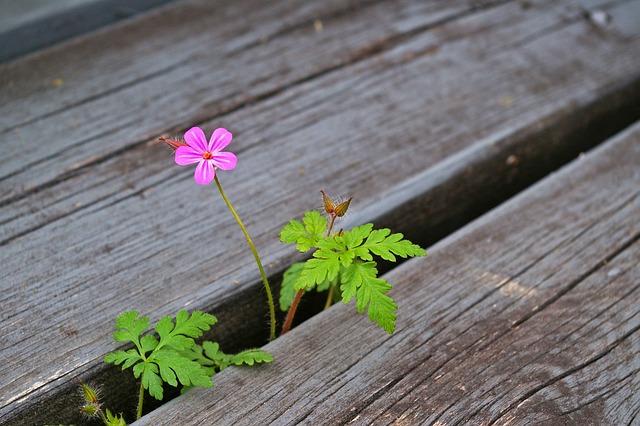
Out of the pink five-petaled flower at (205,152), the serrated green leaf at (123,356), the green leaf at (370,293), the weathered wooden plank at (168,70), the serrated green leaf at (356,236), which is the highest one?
the weathered wooden plank at (168,70)

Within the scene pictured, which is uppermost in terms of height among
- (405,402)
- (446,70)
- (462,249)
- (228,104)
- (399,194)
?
(228,104)

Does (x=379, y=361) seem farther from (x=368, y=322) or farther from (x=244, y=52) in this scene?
(x=244, y=52)

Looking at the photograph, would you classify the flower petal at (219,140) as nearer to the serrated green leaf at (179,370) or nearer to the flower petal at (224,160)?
the flower petal at (224,160)

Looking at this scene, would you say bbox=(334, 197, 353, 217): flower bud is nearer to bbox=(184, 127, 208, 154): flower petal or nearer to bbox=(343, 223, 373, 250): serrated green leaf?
bbox=(343, 223, 373, 250): serrated green leaf

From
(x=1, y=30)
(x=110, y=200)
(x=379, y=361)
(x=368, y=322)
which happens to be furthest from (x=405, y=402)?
(x=1, y=30)

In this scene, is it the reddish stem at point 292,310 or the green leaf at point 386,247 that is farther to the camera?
the reddish stem at point 292,310

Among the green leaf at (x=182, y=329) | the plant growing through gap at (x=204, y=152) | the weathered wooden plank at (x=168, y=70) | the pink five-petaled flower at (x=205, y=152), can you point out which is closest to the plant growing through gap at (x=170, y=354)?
the green leaf at (x=182, y=329)
